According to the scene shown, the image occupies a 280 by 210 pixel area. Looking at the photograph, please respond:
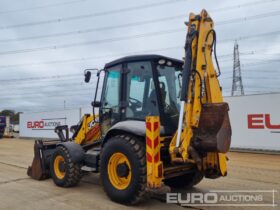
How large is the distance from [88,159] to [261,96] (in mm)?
10167

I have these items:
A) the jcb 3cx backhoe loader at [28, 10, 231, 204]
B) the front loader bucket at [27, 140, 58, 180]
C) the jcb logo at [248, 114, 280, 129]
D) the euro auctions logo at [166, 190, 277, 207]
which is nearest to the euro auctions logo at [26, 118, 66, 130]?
the jcb logo at [248, 114, 280, 129]

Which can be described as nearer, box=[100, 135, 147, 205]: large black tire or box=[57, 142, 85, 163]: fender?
box=[100, 135, 147, 205]: large black tire

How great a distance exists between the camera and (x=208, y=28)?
551 cm

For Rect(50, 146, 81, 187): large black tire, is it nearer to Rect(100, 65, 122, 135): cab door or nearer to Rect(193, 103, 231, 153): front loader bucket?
Rect(100, 65, 122, 135): cab door

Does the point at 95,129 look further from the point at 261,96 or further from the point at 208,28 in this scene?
the point at 261,96

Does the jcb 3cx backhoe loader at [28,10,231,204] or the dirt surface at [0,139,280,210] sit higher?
the jcb 3cx backhoe loader at [28,10,231,204]

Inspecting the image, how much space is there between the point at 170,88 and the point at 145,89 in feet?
1.59

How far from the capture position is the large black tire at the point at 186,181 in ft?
21.4

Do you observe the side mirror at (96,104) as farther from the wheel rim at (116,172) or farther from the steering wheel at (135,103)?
the wheel rim at (116,172)

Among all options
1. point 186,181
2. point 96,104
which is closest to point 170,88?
point 96,104

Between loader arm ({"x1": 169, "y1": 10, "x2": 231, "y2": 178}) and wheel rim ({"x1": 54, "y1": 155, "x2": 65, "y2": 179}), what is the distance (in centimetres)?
286

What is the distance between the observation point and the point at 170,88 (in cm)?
614

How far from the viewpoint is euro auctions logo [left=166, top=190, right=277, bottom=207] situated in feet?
18.5

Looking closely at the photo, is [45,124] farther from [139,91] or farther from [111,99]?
[139,91]
